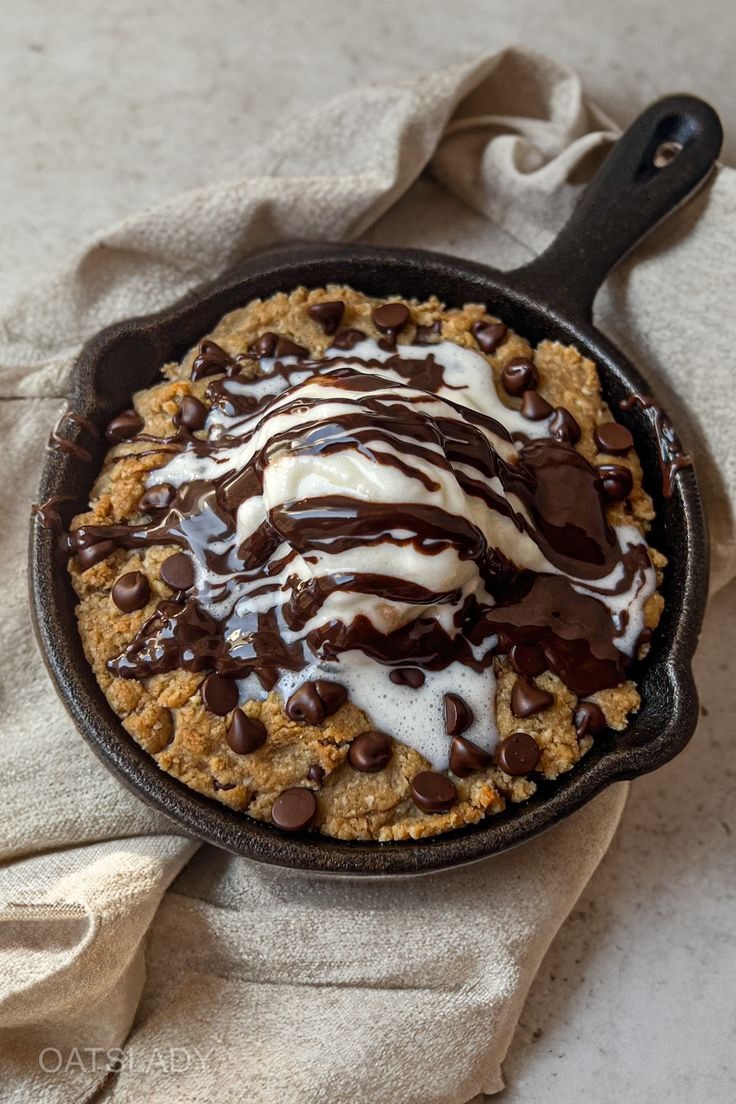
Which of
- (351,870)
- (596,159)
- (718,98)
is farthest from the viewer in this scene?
(718,98)

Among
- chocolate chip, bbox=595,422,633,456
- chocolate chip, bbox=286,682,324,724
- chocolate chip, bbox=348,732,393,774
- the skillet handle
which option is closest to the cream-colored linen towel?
the skillet handle

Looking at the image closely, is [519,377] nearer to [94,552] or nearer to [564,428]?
[564,428]

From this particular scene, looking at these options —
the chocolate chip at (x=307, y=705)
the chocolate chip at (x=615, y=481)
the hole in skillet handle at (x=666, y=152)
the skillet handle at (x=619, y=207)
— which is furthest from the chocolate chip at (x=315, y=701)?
the hole in skillet handle at (x=666, y=152)

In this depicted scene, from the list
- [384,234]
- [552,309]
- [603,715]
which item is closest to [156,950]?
[603,715]

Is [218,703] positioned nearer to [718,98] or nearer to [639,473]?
[639,473]

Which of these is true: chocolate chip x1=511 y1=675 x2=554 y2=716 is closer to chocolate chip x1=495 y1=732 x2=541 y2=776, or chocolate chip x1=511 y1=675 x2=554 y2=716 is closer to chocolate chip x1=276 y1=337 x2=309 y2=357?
chocolate chip x1=495 y1=732 x2=541 y2=776

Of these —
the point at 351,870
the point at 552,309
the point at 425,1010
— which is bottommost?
the point at 425,1010
